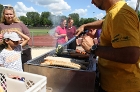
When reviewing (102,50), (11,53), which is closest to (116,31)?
(102,50)

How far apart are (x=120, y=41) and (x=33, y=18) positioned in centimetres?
8924

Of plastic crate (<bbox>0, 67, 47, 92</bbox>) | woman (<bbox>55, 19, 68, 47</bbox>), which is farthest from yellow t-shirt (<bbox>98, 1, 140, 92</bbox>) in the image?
woman (<bbox>55, 19, 68, 47</bbox>)

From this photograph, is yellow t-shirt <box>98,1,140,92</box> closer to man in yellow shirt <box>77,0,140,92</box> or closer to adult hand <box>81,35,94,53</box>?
man in yellow shirt <box>77,0,140,92</box>

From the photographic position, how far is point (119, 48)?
1.35 m

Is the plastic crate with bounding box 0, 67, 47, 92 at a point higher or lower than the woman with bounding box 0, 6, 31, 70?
lower

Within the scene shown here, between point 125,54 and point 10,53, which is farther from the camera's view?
point 10,53

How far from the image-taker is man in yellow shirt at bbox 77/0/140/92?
131 centimetres

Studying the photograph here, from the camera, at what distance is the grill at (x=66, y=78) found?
1594 mm

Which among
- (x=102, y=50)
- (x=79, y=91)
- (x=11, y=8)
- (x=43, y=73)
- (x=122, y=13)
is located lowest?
(x=79, y=91)

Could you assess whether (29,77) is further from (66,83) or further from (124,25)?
(124,25)

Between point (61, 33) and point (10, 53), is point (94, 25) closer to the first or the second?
point (10, 53)

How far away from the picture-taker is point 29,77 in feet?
4.66

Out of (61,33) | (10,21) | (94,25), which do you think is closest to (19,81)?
(94,25)

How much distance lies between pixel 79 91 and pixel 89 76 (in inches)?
8.1
